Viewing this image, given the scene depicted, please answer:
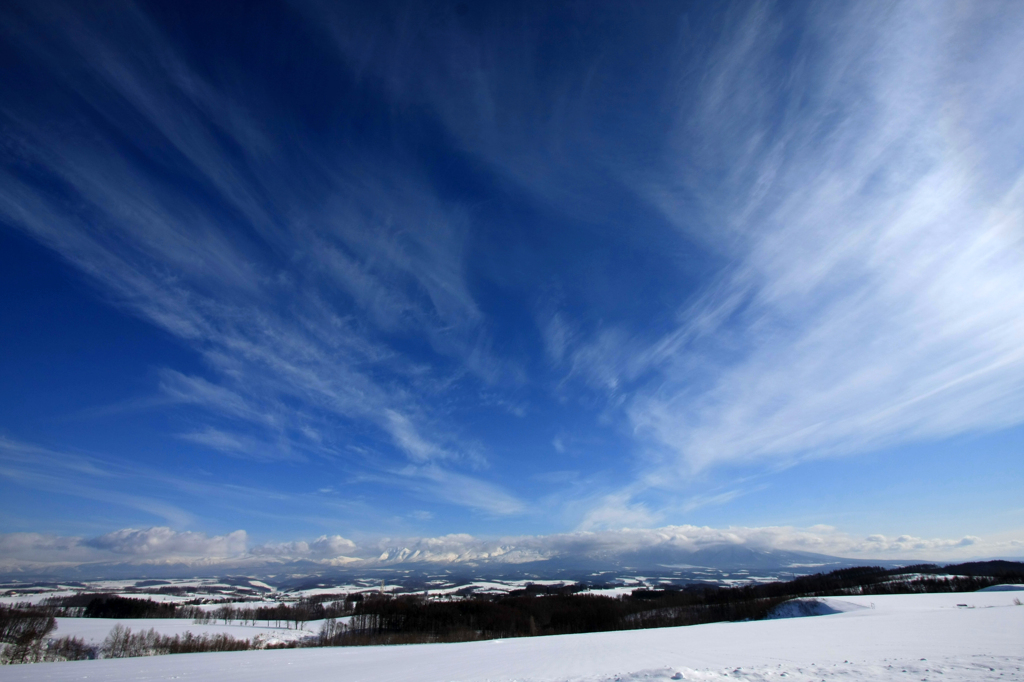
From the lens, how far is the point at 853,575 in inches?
6973

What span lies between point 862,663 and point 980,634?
19.2 m

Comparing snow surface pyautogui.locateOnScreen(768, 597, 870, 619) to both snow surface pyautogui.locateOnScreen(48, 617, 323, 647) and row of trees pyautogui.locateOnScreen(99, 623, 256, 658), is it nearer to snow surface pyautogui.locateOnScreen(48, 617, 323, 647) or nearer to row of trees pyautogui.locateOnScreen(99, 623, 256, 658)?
snow surface pyautogui.locateOnScreen(48, 617, 323, 647)

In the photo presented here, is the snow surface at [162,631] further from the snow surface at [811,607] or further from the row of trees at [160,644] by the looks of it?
the snow surface at [811,607]

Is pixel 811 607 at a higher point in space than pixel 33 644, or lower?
lower

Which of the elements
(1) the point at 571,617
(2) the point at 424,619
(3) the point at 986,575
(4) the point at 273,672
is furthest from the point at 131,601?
(3) the point at 986,575

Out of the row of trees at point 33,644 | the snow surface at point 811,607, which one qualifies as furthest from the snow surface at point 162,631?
the snow surface at point 811,607

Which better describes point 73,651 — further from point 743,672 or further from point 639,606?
point 639,606

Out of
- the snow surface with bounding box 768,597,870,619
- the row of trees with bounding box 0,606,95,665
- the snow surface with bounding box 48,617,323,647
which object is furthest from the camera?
the snow surface with bounding box 768,597,870,619

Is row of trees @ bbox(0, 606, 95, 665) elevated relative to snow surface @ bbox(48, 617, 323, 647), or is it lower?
elevated

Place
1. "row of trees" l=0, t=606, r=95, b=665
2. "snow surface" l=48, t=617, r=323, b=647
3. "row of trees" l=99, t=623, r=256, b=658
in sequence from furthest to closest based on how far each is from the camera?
"snow surface" l=48, t=617, r=323, b=647 → "row of trees" l=99, t=623, r=256, b=658 → "row of trees" l=0, t=606, r=95, b=665

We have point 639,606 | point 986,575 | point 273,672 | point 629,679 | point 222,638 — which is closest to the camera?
point 629,679

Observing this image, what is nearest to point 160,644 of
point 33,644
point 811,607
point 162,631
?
point 33,644

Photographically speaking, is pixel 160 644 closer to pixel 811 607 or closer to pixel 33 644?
pixel 33 644

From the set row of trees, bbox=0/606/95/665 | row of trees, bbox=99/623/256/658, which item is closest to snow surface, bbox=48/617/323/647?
row of trees, bbox=99/623/256/658
